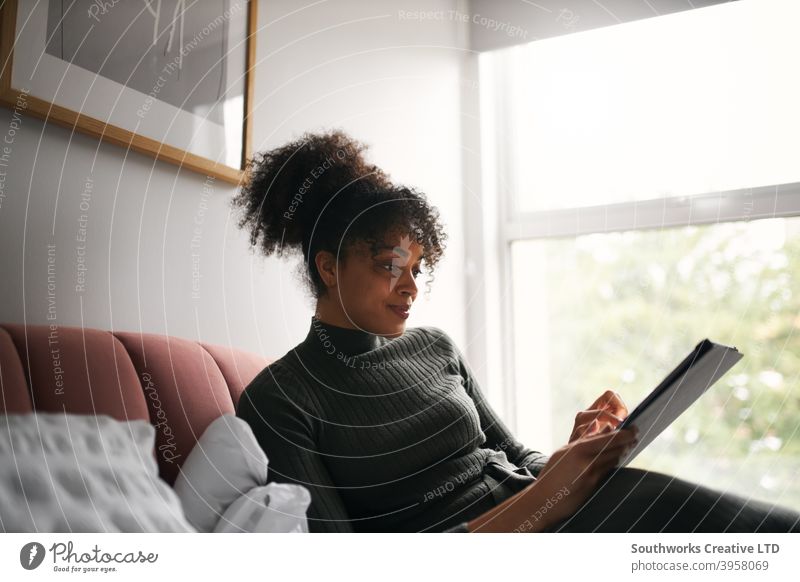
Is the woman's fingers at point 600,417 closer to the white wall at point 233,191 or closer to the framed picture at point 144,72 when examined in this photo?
the white wall at point 233,191

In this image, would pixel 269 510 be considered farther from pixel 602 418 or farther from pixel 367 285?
pixel 602 418

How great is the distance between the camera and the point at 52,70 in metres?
0.58

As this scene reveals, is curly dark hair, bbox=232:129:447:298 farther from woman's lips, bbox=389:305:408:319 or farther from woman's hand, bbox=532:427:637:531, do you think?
woman's hand, bbox=532:427:637:531

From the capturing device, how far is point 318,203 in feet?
2.15

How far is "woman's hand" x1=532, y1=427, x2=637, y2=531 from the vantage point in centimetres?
58

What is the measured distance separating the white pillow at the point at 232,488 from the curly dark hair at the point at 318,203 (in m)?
0.17

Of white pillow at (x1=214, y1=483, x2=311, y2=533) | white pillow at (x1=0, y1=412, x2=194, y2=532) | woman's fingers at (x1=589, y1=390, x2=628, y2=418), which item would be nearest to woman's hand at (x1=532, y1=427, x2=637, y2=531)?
woman's fingers at (x1=589, y1=390, x2=628, y2=418)

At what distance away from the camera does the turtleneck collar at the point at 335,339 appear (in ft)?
2.13

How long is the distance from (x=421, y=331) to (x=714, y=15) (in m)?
0.71

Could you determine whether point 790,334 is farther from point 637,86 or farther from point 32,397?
point 32,397

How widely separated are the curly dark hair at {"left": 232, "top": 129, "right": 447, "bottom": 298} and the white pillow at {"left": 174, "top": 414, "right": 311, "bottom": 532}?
0.17 meters
